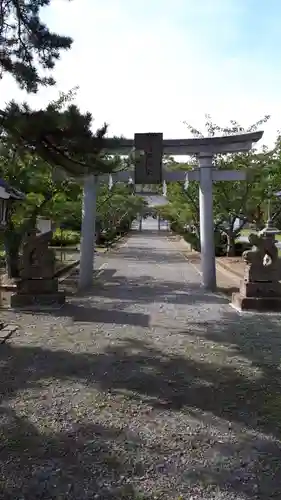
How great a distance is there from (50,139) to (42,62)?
165 centimetres

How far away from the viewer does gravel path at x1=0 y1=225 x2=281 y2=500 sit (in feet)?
10.5

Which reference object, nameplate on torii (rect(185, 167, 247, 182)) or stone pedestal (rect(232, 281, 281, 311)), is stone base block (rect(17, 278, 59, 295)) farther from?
nameplate on torii (rect(185, 167, 247, 182))

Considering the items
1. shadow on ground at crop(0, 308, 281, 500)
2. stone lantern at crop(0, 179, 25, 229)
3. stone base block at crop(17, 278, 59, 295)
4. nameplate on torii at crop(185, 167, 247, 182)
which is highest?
nameplate on torii at crop(185, 167, 247, 182)

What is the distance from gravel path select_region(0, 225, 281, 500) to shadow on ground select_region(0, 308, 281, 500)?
0.04ft

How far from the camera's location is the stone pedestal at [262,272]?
31.7 ft

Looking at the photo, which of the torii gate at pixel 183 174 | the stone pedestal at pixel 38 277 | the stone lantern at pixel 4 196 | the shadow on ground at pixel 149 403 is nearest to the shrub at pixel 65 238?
the torii gate at pixel 183 174

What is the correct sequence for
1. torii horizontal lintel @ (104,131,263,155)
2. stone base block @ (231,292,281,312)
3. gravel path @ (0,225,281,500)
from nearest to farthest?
gravel path @ (0,225,281,500) < stone base block @ (231,292,281,312) < torii horizontal lintel @ (104,131,263,155)

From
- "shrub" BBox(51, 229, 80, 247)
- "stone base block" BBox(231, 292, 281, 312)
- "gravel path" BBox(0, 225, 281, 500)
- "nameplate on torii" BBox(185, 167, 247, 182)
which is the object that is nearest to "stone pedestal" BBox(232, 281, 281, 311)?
"stone base block" BBox(231, 292, 281, 312)

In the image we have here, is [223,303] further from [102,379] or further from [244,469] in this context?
[244,469]

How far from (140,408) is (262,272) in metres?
5.98

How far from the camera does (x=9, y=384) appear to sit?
507 cm

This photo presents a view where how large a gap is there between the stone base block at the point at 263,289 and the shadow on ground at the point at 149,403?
2.10m

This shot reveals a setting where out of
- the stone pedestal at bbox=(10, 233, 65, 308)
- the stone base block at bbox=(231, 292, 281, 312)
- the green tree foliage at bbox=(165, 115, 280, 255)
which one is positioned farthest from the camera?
the green tree foliage at bbox=(165, 115, 280, 255)

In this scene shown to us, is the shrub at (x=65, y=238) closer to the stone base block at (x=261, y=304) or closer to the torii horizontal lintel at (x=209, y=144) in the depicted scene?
the torii horizontal lintel at (x=209, y=144)
